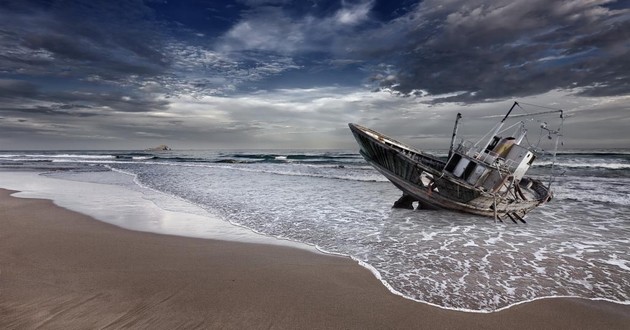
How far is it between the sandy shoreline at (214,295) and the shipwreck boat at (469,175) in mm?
7524

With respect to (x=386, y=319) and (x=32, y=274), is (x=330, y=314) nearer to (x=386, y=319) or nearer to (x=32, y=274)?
(x=386, y=319)

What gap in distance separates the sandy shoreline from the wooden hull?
7471mm

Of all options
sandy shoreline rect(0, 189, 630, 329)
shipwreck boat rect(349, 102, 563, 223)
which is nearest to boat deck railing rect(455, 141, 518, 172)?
shipwreck boat rect(349, 102, 563, 223)

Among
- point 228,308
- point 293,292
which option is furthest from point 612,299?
point 228,308

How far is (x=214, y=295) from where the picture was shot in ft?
17.9

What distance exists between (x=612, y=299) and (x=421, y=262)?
11.1ft

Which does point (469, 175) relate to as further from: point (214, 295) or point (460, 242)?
point (214, 295)

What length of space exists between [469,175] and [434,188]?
1.67m

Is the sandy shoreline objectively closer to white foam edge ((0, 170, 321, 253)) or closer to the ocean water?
the ocean water

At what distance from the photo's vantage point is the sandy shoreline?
4703 millimetres

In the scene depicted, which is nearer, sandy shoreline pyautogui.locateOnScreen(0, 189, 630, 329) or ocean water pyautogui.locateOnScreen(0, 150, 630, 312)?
sandy shoreline pyautogui.locateOnScreen(0, 189, 630, 329)

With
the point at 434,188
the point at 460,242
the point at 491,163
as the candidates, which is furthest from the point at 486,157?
the point at 460,242

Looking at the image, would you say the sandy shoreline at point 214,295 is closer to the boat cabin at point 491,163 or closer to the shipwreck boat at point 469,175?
the shipwreck boat at point 469,175

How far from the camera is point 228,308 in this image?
5031 mm
